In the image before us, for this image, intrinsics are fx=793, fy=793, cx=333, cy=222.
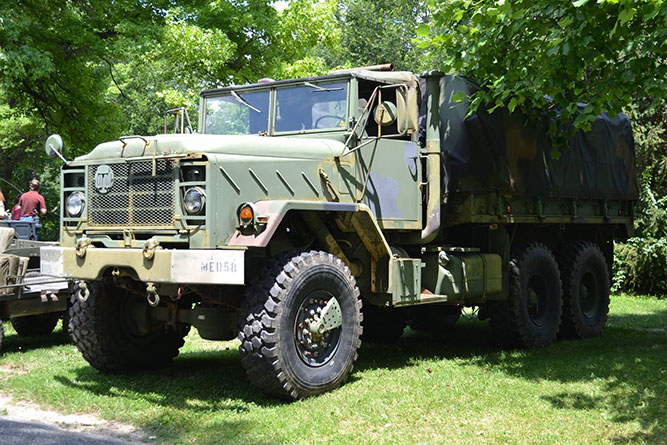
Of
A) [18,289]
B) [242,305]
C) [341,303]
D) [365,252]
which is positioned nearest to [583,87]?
[365,252]

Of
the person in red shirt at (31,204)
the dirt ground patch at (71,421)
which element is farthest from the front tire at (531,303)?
the person in red shirt at (31,204)

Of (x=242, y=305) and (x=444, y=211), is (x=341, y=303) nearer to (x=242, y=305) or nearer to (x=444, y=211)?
(x=242, y=305)

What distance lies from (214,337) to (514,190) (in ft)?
13.7

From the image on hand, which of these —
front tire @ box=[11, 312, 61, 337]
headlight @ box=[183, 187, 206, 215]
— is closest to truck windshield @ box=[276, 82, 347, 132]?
headlight @ box=[183, 187, 206, 215]

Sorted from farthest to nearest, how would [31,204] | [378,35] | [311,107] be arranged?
[378,35]
[31,204]
[311,107]

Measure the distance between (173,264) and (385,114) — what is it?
270 centimetres

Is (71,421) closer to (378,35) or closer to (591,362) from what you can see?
(591,362)

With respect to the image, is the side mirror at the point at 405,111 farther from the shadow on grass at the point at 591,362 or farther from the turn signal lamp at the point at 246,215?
the shadow on grass at the point at 591,362

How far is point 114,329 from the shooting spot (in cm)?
748

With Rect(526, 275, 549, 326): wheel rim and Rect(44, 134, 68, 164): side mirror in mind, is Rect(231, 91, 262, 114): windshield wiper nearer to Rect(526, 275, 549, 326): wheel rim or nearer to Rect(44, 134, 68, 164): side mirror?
Rect(44, 134, 68, 164): side mirror

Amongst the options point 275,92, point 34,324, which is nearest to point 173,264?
point 275,92

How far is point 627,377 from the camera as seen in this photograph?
734 cm

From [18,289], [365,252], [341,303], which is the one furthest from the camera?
[18,289]

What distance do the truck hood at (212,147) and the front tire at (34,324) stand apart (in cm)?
417
